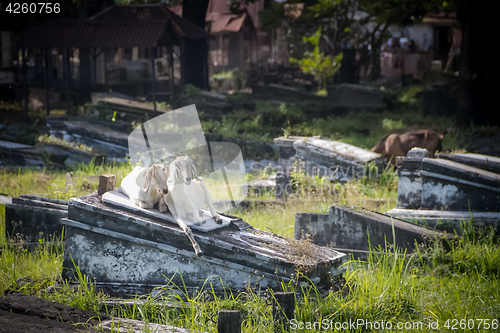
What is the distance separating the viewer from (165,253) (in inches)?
165

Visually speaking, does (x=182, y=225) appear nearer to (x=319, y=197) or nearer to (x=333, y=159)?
(x=319, y=197)

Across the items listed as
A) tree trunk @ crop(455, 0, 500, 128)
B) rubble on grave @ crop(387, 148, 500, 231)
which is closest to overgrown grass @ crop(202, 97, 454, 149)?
tree trunk @ crop(455, 0, 500, 128)

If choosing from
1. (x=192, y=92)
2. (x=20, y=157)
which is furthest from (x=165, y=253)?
(x=192, y=92)

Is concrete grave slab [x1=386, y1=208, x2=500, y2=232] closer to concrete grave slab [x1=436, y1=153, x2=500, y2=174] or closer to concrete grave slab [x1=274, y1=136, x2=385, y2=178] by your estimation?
concrete grave slab [x1=436, y1=153, x2=500, y2=174]

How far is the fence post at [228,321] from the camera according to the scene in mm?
3344

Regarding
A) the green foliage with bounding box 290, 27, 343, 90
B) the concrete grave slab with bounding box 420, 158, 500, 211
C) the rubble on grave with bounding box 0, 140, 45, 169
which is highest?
the green foliage with bounding box 290, 27, 343, 90

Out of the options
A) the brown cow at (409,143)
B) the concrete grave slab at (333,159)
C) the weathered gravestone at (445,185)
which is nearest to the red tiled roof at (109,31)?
the concrete grave slab at (333,159)

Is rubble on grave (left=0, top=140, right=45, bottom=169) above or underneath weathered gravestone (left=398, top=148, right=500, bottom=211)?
underneath

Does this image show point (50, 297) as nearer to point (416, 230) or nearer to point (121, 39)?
point (416, 230)

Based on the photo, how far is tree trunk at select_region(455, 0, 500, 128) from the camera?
523 inches

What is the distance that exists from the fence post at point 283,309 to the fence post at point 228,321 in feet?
1.33

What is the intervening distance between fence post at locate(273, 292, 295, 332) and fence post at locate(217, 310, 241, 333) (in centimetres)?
41

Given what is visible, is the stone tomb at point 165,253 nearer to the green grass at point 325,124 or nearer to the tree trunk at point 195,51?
the green grass at point 325,124

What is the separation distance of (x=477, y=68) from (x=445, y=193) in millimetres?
9147
